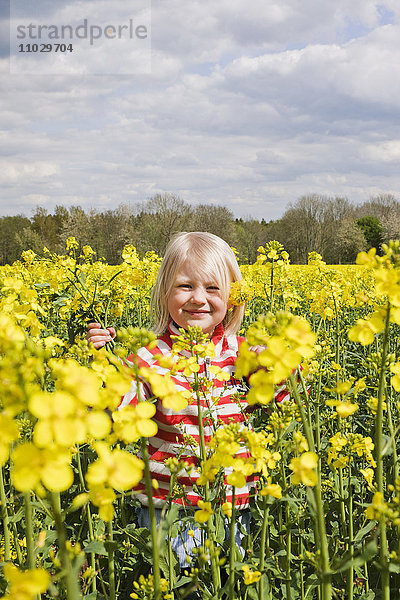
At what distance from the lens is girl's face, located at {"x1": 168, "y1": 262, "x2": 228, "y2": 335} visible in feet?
9.55

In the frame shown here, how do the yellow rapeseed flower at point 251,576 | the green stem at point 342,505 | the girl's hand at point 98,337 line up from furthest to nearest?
the girl's hand at point 98,337
the green stem at point 342,505
the yellow rapeseed flower at point 251,576

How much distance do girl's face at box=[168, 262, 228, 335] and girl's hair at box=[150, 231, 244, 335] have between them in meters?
0.04

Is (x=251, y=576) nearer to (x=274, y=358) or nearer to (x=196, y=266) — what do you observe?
(x=274, y=358)

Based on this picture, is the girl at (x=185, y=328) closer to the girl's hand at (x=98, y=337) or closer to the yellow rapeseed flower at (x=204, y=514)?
the girl's hand at (x=98, y=337)

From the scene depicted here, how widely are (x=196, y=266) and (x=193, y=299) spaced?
0.75ft

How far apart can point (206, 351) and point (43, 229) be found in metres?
44.3

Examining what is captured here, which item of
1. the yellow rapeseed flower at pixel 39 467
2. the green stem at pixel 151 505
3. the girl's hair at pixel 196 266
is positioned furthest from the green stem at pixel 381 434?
the girl's hair at pixel 196 266

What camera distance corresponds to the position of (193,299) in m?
2.88

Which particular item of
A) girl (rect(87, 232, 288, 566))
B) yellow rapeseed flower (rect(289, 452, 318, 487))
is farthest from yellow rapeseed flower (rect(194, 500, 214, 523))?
girl (rect(87, 232, 288, 566))

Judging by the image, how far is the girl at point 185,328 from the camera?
261 centimetres

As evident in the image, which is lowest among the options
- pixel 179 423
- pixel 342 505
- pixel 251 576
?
pixel 342 505

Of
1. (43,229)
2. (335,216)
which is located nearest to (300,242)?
(335,216)

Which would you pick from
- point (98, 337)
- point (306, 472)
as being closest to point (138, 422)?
point (306, 472)

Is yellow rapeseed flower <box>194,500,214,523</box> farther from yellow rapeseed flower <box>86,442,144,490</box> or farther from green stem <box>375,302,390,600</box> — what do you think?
yellow rapeseed flower <box>86,442,144,490</box>
